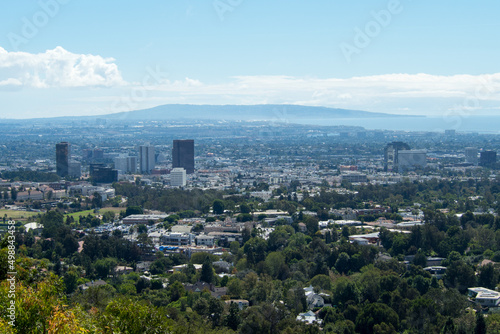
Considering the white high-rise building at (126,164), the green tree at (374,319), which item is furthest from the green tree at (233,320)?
the white high-rise building at (126,164)

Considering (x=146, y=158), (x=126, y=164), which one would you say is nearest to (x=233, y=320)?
(x=146, y=158)

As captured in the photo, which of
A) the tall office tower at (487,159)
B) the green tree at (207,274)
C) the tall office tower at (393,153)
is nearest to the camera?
the green tree at (207,274)

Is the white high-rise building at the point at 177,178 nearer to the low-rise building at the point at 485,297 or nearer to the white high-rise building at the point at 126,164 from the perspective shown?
the white high-rise building at the point at 126,164

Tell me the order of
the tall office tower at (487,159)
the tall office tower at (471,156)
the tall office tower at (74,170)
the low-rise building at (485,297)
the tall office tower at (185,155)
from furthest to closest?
the tall office tower at (471,156) → the tall office tower at (487,159) → the tall office tower at (185,155) → the tall office tower at (74,170) → the low-rise building at (485,297)

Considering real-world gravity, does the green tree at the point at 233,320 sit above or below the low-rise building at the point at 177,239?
above

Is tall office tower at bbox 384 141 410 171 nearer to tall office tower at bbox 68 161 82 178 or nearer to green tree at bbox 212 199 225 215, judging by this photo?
tall office tower at bbox 68 161 82 178

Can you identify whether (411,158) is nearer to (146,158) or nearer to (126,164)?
(146,158)

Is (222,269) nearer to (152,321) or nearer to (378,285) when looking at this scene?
(378,285)

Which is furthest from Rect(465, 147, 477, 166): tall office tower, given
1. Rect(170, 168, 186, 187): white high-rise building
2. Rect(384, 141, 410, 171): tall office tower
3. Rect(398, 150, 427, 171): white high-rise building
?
Rect(170, 168, 186, 187): white high-rise building

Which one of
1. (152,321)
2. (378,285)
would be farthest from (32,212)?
(152,321)
